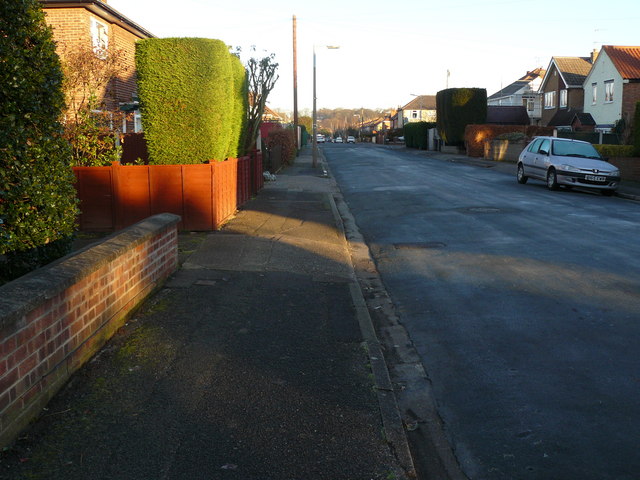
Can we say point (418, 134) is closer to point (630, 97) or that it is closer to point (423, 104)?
point (630, 97)

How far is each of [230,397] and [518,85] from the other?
276ft

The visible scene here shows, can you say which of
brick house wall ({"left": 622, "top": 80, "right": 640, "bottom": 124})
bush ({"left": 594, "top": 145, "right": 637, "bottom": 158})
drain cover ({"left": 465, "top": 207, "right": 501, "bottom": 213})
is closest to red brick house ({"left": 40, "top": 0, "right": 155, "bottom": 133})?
drain cover ({"left": 465, "top": 207, "right": 501, "bottom": 213})

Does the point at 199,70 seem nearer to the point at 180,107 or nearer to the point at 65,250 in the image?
the point at 180,107

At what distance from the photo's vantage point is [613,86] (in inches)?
1734

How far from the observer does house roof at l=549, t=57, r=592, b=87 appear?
2163 inches

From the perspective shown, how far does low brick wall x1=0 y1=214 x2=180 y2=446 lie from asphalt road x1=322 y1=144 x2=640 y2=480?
2577 millimetres

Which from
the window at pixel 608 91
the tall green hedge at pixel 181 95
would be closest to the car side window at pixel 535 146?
the tall green hedge at pixel 181 95

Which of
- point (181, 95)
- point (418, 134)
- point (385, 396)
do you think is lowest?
point (385, 396)

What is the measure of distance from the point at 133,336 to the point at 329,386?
1.94 metres

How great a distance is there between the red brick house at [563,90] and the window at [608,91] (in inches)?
206

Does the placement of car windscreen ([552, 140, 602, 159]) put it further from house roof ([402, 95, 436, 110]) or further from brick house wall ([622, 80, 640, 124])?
house roof ([402, 95, 436, 110])

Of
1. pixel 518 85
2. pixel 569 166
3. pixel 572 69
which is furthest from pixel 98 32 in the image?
pixel 518 85

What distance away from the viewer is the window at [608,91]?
44475mm

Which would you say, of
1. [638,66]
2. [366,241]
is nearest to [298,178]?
[366,241]
